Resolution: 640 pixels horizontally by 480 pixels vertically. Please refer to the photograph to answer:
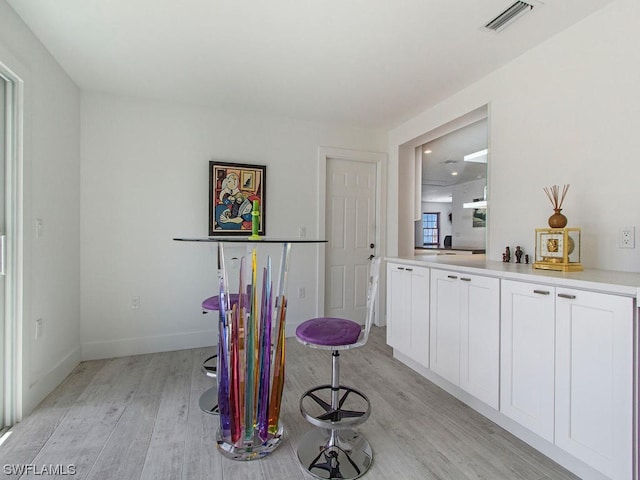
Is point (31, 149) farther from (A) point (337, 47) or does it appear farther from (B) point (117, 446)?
(A) point (337, 47)

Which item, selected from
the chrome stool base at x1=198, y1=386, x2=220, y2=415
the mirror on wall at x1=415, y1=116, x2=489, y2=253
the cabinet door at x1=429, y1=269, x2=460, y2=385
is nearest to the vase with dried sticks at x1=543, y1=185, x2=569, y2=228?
the cabinet door at x1=429, y1=269, x2=460, y2=385

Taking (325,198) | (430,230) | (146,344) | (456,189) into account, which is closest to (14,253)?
(146,344)

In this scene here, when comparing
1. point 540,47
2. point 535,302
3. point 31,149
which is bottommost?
point 535,302

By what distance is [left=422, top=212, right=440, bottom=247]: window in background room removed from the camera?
457 inches

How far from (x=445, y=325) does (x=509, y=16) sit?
197 cm

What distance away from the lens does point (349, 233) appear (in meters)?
4.00

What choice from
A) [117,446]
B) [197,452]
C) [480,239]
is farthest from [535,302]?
[480,239]

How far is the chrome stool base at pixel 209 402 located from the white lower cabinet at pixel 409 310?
1.53m

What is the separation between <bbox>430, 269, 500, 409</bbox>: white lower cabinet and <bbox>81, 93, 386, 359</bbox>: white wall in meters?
1.88

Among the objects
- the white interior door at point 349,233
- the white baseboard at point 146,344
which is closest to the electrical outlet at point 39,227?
the white baseboard at point 146,344

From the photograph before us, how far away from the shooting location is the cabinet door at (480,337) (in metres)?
1.94

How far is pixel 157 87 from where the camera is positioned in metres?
2.91

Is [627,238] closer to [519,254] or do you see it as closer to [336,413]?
[519,254]

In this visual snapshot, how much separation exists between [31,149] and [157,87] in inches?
45.8
